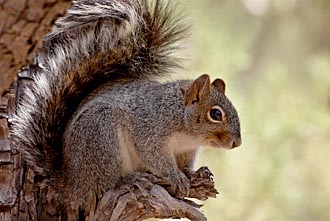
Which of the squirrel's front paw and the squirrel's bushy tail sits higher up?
the squirrel's bushy tail

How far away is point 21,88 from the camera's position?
157 cm

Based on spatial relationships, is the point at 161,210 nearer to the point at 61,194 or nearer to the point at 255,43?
the point at 61,194

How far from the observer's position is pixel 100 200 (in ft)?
4.89

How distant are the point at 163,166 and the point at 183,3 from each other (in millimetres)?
465

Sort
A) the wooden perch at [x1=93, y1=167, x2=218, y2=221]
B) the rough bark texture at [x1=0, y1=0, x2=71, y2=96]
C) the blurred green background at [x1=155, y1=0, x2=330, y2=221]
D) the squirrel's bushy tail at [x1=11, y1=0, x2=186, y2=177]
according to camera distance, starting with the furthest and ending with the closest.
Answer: the blurred green background at [x1=155, y1=0, x2=330, y2=221]
the squirrel's bushy tail at [x1=11, y1=0, x2=186, y2=177]
the wooden perch at [x1=93, y1=167, x2=218, y2=221]
the rough bark texture at [x1=0, y1=0, x2=71, y2=96]

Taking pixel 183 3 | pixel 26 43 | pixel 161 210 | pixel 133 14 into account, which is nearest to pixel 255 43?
pixel 183 3

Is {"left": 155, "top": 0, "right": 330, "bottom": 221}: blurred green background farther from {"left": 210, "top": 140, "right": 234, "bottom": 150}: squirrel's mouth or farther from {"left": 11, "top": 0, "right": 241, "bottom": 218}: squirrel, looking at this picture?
{"left": 210, "top": 140, "right": 234, "bottom": 150}: squirrel's mouth

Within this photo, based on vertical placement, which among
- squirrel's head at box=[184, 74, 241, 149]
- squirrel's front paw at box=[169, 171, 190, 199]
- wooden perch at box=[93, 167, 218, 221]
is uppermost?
squirrel's head at box=[184, 74, 241, 149]

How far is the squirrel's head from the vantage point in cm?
158

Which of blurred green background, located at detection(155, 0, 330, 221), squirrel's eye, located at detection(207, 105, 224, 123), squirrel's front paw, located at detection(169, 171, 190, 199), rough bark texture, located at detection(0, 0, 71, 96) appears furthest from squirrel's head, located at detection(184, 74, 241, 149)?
rough bark texture, located at detection(0, 0, 71, 96)

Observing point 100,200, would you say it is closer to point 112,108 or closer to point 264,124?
point 112,108

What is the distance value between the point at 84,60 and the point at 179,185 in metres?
0.32

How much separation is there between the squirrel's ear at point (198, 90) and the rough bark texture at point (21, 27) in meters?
0.80

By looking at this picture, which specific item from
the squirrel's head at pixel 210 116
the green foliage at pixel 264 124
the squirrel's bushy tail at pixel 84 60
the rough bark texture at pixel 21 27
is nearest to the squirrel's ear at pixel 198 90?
the squirrel's head at pixel 210 116
